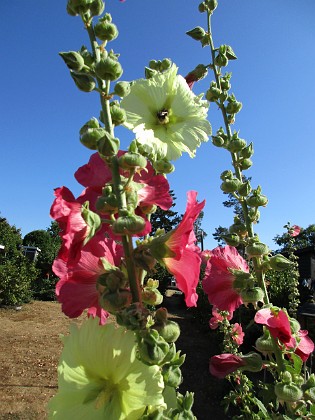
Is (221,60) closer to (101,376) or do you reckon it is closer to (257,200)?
(257,200)

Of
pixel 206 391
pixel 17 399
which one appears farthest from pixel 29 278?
pixel 206 391

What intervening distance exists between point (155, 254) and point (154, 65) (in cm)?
70

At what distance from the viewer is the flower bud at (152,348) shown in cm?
67

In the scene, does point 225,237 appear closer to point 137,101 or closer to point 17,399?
point 137,101

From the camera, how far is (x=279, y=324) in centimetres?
135

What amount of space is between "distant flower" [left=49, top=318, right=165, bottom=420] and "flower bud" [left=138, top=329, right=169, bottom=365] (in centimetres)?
2

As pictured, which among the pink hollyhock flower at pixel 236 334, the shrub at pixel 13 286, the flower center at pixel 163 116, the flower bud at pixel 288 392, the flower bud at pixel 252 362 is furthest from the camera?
the shrub at pixel 13 286

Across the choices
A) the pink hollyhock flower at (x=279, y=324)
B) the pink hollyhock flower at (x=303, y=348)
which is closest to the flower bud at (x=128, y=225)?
the pink hollyhock flower at (x=279, y=324)

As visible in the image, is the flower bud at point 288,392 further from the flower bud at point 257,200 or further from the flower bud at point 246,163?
the flower bud at point 246,163

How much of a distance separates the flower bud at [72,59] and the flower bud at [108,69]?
46mm

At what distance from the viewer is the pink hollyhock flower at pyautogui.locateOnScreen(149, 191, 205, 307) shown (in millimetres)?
771

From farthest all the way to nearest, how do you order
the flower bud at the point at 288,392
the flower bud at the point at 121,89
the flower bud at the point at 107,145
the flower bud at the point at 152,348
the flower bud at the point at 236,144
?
the flower bud at the point at 236,144 → the flower bud at the point at 288,392 → the flower bud at the point at 121,89 → the flower bud at the point at 107,145 → the flower bud at the point at 152,348

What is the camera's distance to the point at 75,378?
0.74 m

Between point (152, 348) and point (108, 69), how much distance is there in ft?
2.03
